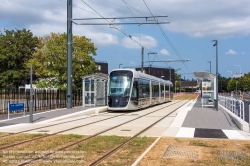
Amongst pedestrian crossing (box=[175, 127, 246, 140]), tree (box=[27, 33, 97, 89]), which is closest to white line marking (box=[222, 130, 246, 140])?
pedestrian crossing (box=[175, 127, 246, 140])

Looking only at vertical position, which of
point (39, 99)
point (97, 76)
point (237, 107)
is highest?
point (97, 76)

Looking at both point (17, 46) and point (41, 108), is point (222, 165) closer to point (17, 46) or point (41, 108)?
point (41, 108)

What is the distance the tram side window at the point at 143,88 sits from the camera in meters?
26.0

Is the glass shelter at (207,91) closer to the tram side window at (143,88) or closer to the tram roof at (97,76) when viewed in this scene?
the tram side window at (143,88)

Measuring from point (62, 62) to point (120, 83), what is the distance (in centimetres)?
1920

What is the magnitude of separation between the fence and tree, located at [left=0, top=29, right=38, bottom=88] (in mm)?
37979

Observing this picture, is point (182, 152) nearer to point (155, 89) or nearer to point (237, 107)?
point (237, 107)

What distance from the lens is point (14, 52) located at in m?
64.7

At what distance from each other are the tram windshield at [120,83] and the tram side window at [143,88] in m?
1.65

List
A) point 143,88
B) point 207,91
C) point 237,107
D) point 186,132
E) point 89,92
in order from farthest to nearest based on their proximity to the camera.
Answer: point 89,92 < point 143,88 < point 207,91 < point 237,107 < point 186,132

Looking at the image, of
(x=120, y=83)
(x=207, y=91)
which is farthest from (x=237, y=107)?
(x=120, y=83)

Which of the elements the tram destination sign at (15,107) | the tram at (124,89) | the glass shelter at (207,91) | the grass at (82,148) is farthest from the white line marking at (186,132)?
the glass shelter at (207,91)

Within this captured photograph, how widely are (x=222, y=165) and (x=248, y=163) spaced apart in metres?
0.65

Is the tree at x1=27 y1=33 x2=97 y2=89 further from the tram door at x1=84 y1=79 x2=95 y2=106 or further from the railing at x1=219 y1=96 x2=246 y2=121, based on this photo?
the railing at x1=219 y1=96 x2=246 y2=121
